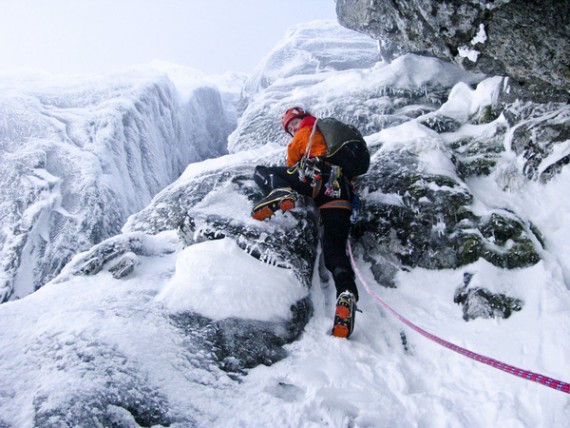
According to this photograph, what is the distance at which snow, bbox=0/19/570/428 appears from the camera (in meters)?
2.56

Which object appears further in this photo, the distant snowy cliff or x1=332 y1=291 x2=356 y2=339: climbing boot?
the distant snowy cliff

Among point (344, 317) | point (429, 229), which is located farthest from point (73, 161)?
point (344, 317)

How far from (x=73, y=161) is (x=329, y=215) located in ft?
43.9

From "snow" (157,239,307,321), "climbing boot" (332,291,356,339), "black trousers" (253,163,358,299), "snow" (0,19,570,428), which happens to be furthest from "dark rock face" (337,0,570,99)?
"snow" (157,239,307,321)

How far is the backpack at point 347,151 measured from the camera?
4.71 metres

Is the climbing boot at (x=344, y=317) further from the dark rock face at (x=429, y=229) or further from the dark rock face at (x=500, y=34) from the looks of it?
the dark rock face at (x=500, y=34)

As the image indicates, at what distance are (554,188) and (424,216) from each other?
56.1 inches

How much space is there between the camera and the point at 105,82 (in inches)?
758

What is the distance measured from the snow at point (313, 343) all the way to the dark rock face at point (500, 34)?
108 cm

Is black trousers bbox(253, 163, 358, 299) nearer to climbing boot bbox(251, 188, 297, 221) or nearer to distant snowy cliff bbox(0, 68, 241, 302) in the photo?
climbing boot bbox(251, 188, 297, 221)

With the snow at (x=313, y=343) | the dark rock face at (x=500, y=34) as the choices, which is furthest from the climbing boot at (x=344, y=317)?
the dark rock face at (x=500, y=34)

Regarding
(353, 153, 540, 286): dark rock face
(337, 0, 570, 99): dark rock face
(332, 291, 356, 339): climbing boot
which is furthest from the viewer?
(353, 153, 540, 286): dark rock face

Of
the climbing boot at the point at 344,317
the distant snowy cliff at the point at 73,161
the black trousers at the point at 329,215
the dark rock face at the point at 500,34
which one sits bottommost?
the distant snowy cliff at the point at 73,161

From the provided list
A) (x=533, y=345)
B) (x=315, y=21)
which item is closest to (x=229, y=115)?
(x=315, y=21)
